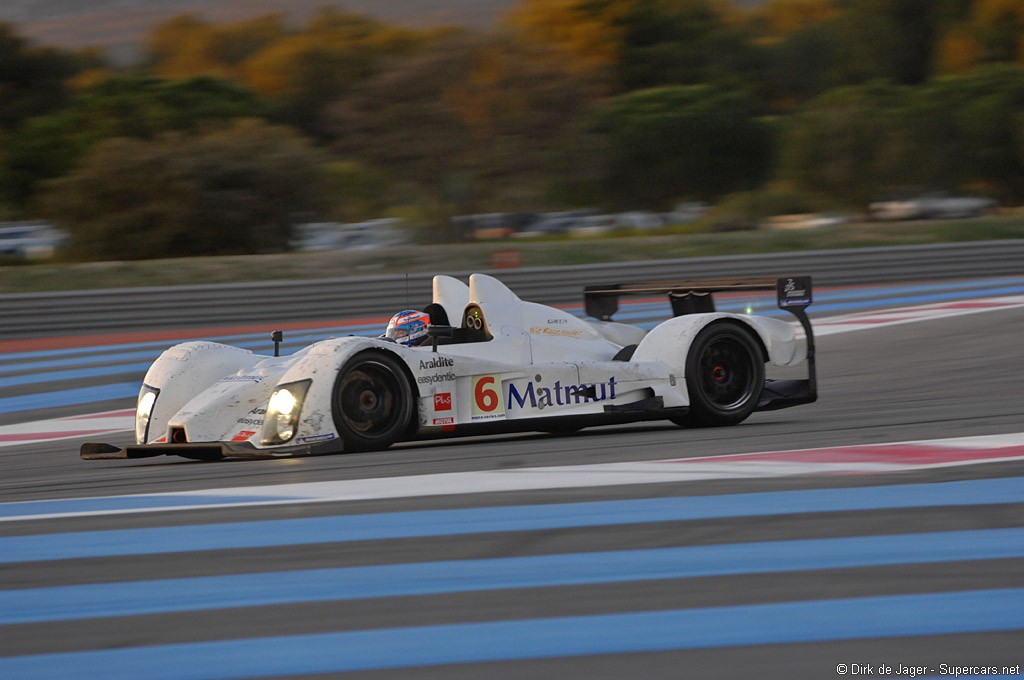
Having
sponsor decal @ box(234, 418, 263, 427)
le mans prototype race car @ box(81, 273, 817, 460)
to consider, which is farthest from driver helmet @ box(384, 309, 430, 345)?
sponsor decal @ box(234, 418, 263, 427)

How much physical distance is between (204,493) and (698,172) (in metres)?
34.9

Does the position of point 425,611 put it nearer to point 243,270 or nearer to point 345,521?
point 345,521

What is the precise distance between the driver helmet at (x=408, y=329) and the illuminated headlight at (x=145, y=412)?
4.53 ft

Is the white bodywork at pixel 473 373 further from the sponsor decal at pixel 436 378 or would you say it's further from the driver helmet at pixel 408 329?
the driver helmet at pixel 408 329

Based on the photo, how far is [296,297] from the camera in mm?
15492

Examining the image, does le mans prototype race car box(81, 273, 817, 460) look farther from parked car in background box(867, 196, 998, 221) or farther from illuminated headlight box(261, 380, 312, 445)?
parked car in background box(867, 196, 998, 221)

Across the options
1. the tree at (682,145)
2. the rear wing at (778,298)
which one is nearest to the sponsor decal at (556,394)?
the rear wing at (778,298)

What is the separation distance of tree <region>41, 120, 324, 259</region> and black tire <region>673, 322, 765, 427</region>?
15197mm

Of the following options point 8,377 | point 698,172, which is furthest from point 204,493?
point 698,172

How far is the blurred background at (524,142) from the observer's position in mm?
22406

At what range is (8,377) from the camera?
12367 mm

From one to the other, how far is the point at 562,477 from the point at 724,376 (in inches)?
96.0

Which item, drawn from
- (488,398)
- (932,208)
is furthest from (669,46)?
(488,398)

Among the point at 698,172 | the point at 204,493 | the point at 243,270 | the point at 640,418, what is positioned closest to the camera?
the point at 204,493
